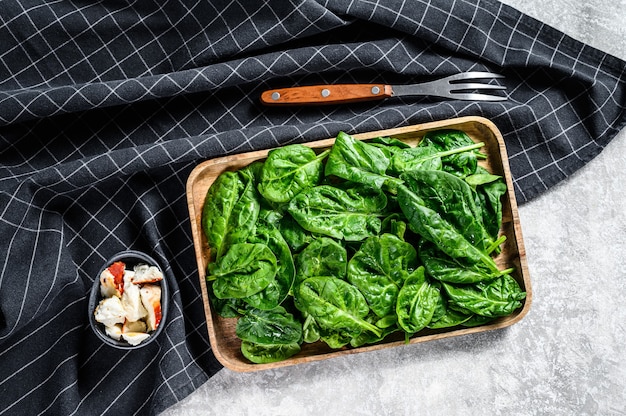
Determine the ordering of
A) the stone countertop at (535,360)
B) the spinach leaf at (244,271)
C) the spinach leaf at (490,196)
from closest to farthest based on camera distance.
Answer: the spinach leaf at (244,271), the spinach leaf at (490,196), the stone countertop at (535,360)

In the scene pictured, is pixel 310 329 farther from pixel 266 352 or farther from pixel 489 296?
pixel 489 296

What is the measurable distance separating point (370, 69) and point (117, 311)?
95 cm

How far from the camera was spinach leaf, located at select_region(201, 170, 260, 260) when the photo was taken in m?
1.70

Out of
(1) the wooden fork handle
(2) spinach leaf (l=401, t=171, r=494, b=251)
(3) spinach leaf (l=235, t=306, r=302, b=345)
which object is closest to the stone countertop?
(3) spinach leaf (l=235, t=306, r=302, b=345)

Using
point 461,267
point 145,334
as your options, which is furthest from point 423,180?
point 145,334

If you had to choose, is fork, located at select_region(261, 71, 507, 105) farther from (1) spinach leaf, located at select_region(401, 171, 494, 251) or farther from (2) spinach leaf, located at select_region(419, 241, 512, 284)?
(2) spinach leaf, located at select_region(419, 241, 512, 284)

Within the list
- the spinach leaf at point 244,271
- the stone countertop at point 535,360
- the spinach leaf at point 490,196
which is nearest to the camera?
the spinach leaf at point 244,271

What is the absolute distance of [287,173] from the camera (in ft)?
5.55

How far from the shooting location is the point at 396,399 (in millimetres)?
1860

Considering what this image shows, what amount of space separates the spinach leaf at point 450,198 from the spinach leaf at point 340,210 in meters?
0.10

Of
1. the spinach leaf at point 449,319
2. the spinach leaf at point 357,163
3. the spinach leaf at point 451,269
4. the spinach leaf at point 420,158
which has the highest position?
the spinach leaf at point 357,163

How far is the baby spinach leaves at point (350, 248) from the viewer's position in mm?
1646

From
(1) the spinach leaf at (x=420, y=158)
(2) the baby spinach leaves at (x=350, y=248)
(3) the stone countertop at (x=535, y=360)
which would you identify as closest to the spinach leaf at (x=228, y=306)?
(2) the baby spinach leaves at (x=350, y=248)

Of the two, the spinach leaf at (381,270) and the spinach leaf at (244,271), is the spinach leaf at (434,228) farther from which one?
the spinach leaf at (244,271)
